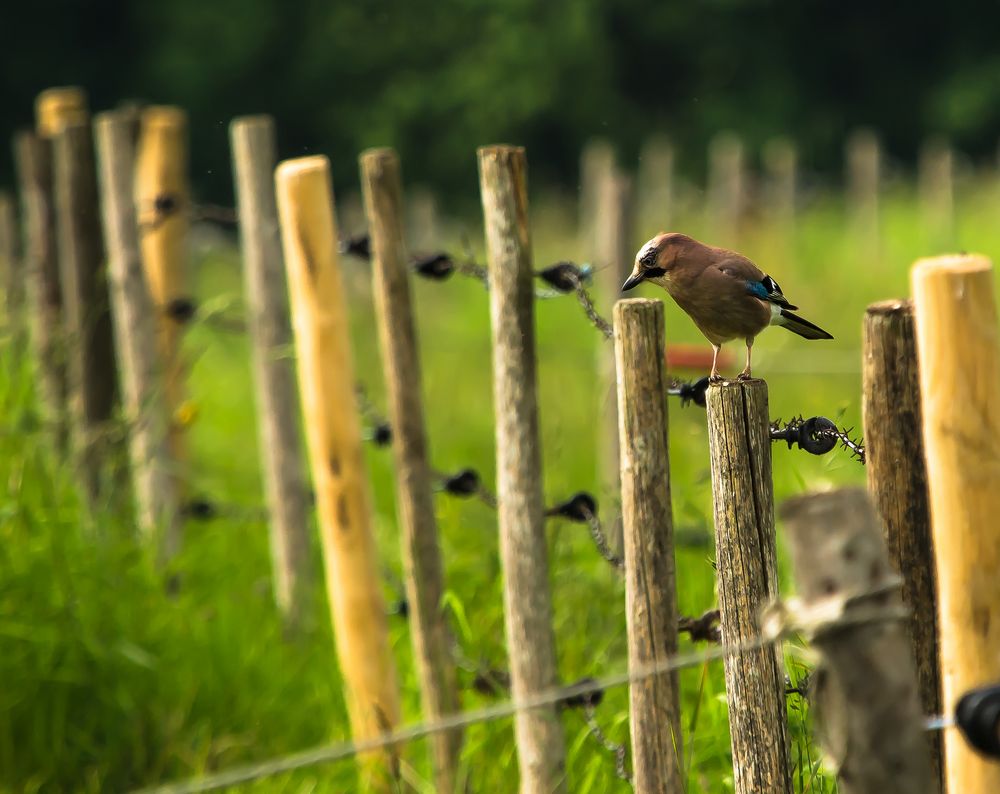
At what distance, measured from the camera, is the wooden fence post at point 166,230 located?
19.3 feet

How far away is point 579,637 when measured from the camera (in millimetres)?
3869

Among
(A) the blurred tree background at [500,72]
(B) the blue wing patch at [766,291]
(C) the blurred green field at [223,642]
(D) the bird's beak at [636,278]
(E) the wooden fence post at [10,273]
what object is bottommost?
(C) the blurred green field at [223,642]

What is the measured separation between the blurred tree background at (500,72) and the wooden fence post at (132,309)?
92.3ft

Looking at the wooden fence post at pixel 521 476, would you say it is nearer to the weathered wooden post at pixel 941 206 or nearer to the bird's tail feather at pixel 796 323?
the bird's tail feather at pixel 796 323

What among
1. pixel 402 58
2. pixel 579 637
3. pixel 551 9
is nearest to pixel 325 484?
pixel 579 637

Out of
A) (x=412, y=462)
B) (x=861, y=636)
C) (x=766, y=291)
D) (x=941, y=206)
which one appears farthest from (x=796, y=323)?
(x=941, y=206)

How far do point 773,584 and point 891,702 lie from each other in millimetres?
Answer: 658

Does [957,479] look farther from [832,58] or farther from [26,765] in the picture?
[832,58]

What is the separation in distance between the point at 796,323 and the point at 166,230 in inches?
144

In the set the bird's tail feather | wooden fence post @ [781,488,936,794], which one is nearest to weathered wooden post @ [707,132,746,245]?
the bird's tail feather

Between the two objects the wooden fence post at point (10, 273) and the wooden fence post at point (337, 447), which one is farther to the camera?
the wooden fence post at point (10, 273)

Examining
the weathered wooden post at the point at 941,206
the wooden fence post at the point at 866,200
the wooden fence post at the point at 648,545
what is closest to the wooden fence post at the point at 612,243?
the wooden fence post at the point at 648,545

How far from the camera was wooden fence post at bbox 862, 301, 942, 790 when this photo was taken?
94.5 inches

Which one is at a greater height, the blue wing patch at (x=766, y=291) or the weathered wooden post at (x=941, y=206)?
the weathered wooden post at (x=941, y=206)
